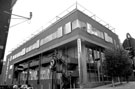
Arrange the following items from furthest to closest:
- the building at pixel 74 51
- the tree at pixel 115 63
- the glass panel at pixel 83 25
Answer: the glass panel at pixel 83 25
the building at pixel 74 51
the tree at pixel 115 63

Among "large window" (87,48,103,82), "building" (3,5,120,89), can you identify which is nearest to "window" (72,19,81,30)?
"building" (3,5,120,89)

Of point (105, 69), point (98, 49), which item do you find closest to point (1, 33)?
point (105, 69)

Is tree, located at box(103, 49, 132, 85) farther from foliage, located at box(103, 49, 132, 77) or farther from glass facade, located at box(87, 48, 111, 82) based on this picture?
glass facade, located at box(87, 48, 111, 82)

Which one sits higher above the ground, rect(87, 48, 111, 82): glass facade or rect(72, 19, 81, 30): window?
rect(72, 19, 81, 30): window

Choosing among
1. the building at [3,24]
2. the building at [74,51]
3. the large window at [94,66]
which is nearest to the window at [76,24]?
the building at [74,51]

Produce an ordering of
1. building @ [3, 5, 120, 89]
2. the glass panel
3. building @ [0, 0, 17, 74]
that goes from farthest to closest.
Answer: the glass panel
building @ [3, 5, 120, 89]
building @ [0, 0, 17, 74]

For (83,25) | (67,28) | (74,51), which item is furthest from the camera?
(74,51)

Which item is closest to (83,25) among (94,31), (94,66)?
(94,31)

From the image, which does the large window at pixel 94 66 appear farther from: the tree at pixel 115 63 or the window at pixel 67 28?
the window at pixel 67 28

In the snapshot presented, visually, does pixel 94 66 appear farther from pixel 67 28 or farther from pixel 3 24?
pixel 3 24

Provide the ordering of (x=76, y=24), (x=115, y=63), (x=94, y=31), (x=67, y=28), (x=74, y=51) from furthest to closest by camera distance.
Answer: (x=94, y=31) → (x=74, y=51) → (x=67, y=28) → (x=76, y=24) → (x=115, y=63)

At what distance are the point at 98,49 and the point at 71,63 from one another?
8.41m

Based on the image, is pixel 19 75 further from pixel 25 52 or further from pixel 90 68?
pixel 90 68

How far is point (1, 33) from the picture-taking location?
352cm
